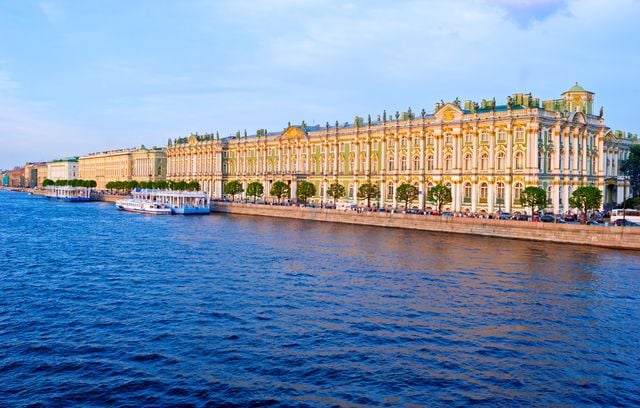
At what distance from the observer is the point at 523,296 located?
24641 mm

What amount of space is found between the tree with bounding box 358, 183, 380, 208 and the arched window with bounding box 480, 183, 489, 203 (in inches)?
546

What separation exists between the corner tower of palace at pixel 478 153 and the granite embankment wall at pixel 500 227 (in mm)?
8320

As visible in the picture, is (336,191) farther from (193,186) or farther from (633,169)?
(193,186)

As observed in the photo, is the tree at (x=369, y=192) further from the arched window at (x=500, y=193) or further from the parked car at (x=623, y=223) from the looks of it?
the parked car at (x=623, y=223)

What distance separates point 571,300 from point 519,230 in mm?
22439

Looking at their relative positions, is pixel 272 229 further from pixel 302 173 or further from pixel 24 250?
pixel 302 173

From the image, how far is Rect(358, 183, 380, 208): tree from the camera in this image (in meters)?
68.9

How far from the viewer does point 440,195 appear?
5912 centimetres

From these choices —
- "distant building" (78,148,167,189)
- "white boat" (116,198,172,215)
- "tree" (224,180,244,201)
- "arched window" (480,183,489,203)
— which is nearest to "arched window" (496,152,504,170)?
"arched window" (480,183,489,203)

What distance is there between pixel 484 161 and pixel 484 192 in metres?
3.07

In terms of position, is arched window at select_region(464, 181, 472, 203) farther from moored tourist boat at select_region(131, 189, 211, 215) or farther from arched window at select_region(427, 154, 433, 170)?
moored tourist boat at select_region(131, 189, 211, 215)

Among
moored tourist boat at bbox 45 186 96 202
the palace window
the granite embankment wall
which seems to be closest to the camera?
the granite embankment wall

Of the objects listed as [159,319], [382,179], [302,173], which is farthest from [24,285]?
[302,173]

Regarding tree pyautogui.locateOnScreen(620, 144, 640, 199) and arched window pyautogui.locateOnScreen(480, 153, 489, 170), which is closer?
arched window pyautogui.locateOnScreen(480, 153, 489, 170)
